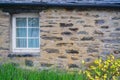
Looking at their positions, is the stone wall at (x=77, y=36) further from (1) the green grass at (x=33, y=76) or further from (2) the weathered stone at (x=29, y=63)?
(1) the green grass at (x=33, y=76)

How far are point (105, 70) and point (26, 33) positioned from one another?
296 cm

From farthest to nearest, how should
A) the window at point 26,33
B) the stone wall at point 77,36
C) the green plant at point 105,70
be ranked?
the window at point 26,33 < the stone wall at point 77,36 < the green plant at point 105,70

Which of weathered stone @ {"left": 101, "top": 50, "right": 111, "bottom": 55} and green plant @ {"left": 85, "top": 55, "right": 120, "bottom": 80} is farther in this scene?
weathered stone @ {"left": 101, "top": 50, "right": 111, "bottom": 55}

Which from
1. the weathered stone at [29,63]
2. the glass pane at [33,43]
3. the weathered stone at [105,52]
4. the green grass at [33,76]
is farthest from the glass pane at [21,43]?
the weathered stone at [105,52]

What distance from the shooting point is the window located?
35.3 feet

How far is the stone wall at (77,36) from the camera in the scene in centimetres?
1032

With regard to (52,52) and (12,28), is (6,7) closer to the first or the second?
(12,28)

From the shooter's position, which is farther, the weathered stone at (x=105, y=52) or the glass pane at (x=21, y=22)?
the glass pane at (x=21, y=22)

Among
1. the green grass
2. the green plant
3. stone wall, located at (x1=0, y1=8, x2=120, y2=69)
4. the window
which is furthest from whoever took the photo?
the window

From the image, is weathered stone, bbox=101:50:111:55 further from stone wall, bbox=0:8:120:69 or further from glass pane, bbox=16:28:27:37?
glass pane, bbox=16:28:27:37

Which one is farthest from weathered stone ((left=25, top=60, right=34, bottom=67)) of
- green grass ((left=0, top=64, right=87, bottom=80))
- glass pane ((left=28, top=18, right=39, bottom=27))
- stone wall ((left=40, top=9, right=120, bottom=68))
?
green grass ((left=0, top=64, right=87, bottom=80))

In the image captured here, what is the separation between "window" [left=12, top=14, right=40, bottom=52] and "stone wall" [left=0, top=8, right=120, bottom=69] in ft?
1.70

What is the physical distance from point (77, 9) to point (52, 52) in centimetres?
153

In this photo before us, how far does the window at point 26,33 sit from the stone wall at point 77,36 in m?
0.52
